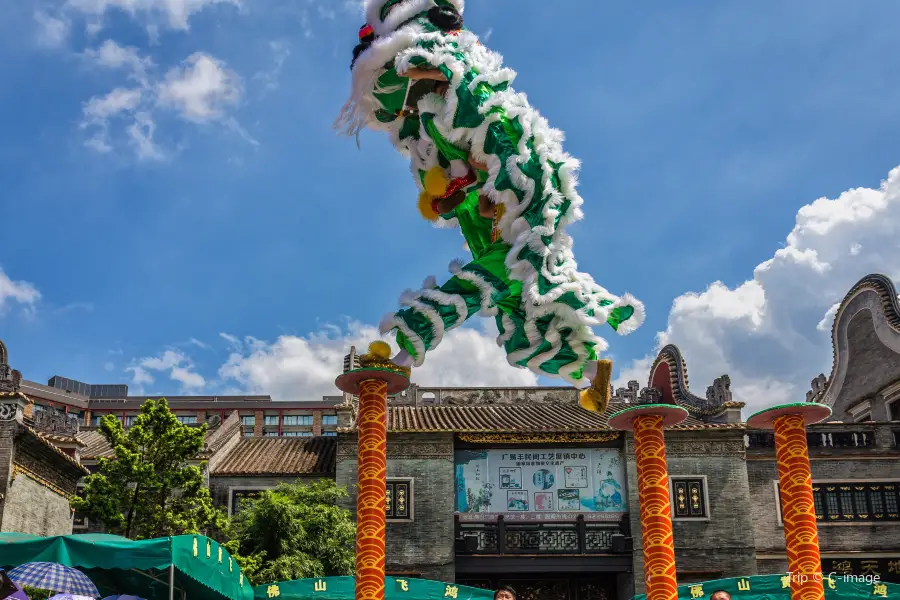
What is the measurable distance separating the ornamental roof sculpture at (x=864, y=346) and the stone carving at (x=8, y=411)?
17817 mm

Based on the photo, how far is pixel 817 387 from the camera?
78.5 feet

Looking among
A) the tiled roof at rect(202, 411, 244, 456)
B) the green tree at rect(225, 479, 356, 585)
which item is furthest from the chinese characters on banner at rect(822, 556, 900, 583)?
the tiled roof at rect(202, 411, 244, 456)

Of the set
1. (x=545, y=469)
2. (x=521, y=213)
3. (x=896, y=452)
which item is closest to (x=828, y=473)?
(x=896, y=452)

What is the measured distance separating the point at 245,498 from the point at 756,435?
38.2ft

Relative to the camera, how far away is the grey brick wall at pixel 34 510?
13672mm

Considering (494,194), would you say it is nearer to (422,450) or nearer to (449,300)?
(449,300)

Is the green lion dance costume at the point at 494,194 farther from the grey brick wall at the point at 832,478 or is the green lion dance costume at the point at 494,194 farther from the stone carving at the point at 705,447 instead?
the grey brick wall at the point at 832,478

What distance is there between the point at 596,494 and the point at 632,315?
14.9m

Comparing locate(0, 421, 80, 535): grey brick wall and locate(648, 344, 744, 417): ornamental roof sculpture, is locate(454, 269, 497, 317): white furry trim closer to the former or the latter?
locate(0, 421, 80, 535): grey brick wall

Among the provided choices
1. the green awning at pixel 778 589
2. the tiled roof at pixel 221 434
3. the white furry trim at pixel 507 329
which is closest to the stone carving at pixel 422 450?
the tiled roof at pixel 221 434

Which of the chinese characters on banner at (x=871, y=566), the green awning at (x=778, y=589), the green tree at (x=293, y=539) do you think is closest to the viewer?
the green awning at (x=778, y=589)

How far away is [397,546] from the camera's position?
1934 centimetres

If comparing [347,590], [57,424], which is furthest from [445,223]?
[57,424]

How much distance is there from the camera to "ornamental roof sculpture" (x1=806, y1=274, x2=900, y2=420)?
20.6 metres
